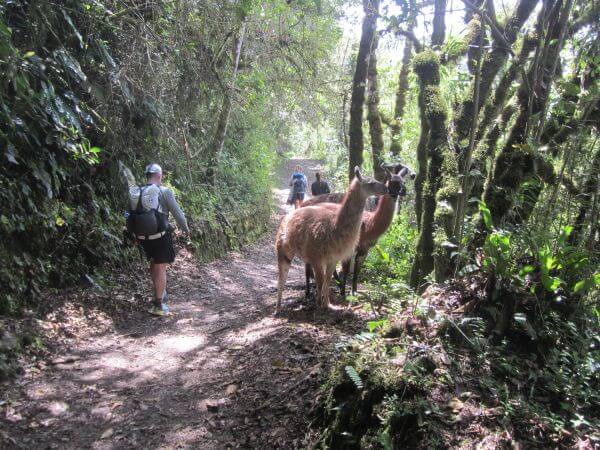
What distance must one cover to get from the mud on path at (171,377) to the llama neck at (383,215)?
5.49 ft

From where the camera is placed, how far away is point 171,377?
475 centimetres

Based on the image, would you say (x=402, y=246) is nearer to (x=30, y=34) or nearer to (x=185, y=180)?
(x=185, y=180)

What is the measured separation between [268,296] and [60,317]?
12.4ft

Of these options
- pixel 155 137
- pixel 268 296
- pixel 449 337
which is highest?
pixel 155 137

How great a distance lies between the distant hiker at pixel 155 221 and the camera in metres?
6.29

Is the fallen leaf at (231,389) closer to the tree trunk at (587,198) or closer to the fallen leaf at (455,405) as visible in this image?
the fallen leaf at (455,405)

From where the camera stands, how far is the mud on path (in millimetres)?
3531

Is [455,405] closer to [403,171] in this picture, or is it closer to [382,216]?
[382,216]

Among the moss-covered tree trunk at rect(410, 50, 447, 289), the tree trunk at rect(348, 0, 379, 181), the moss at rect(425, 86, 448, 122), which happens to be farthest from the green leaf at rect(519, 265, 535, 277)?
the tree trunk at rect(348, 0, 379, 181)

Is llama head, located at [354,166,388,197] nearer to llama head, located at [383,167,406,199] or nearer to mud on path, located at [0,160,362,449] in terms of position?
llama head, located at [383,167,406,199]

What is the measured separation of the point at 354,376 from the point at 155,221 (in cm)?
435

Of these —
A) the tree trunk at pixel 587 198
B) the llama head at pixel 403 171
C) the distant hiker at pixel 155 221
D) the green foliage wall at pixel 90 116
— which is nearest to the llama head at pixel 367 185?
the llama head at pixel 403 171

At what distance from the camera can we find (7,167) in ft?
17.9

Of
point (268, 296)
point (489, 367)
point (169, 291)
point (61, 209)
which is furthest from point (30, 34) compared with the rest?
point (489, 367)
